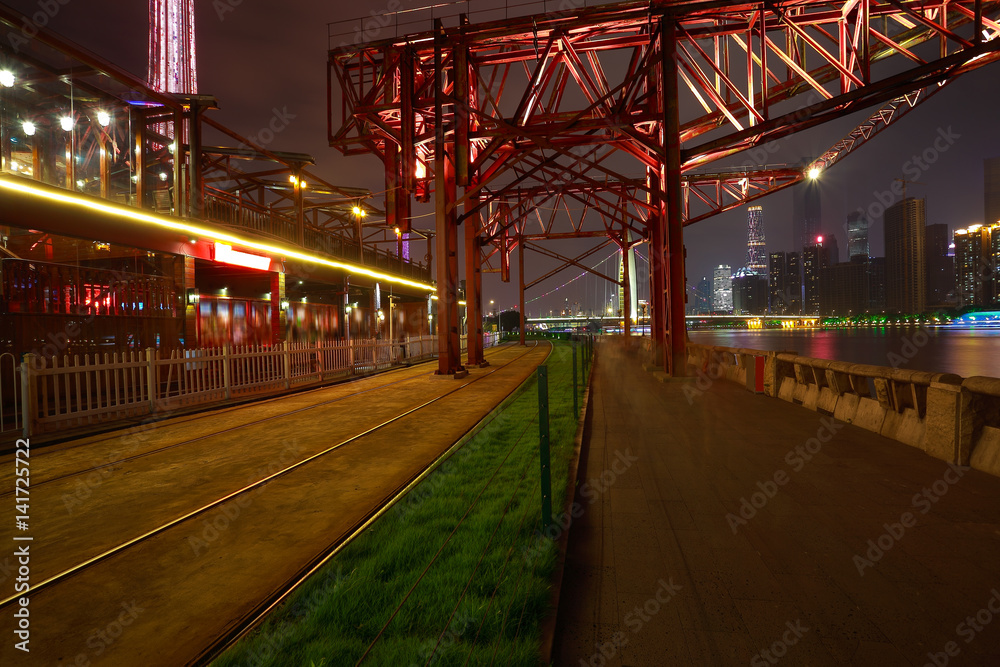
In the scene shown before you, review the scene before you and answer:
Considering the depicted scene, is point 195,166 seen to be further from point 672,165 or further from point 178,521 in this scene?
point 672,165

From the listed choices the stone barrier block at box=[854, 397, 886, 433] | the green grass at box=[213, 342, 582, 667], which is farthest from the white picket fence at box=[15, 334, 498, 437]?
the stone barrier block at box=[854, 397, 886, 433]

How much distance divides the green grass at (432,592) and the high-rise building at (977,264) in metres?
199

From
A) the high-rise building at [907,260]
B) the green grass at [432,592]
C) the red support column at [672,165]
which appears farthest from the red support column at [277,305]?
the high-rise building at [907,260]

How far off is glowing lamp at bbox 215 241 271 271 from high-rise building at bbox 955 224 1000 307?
19651 centimetres

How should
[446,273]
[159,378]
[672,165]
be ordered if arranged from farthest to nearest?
[446,273], [672,165], [159,378]

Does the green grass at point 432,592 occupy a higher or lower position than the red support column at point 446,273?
lower

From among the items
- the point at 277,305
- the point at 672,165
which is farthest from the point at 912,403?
the point at 277,305

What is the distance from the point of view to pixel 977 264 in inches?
5782

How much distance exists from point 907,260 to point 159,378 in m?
202

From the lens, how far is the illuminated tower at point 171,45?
48281mm

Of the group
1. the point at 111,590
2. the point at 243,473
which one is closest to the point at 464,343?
the point at 243,473

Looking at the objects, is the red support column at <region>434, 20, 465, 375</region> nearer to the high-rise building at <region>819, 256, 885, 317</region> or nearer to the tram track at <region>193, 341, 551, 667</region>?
the tram track at <region>193, 341, 551, 667</region>

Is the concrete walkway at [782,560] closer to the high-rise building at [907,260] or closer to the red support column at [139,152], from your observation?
the red support column at [139,152]

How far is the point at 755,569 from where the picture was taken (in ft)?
10.8
